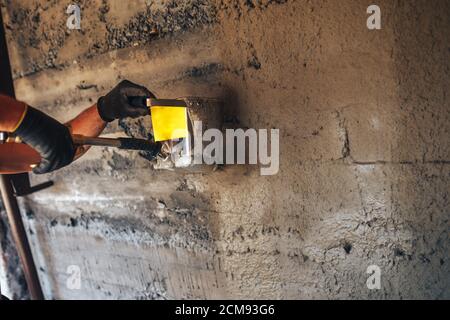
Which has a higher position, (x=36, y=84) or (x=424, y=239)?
(x=36, y=84)

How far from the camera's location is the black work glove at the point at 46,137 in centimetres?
151

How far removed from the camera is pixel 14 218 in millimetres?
2951

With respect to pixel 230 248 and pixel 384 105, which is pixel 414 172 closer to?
pixel 384 105

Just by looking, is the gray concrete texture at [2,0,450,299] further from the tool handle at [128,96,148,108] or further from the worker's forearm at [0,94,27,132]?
the worker's forearm at [0,94,27,132]

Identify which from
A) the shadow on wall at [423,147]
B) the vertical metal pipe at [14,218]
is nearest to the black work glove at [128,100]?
the shadow on wall at [423,147]

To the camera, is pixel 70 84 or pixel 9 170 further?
pixel 70 84

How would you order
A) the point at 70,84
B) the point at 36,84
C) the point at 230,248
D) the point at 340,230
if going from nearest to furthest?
the point at 340,230 < the point at 230,248 < the point at 70,84 < the point at 36,84

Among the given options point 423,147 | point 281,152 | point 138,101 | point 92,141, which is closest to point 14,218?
point 92,141

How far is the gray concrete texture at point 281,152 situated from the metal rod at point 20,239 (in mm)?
654

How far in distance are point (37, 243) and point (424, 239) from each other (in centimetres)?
281

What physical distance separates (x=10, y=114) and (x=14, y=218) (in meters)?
1.76
